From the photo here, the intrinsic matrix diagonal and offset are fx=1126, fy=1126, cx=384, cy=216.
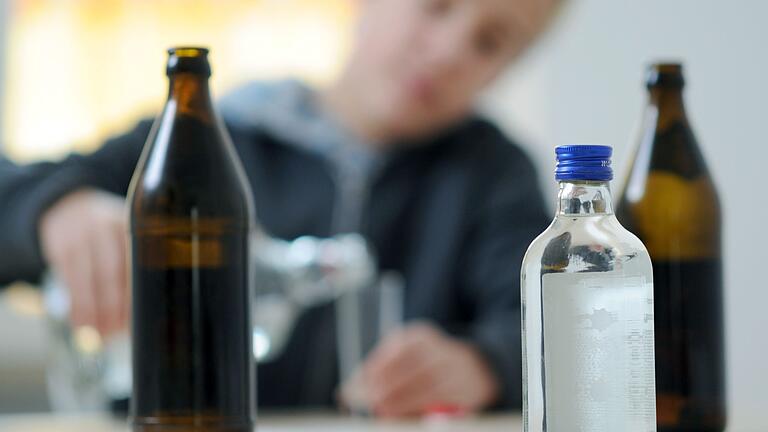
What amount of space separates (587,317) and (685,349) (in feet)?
0.68

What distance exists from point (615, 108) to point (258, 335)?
1.62 metres

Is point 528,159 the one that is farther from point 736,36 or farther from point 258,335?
point 258,335

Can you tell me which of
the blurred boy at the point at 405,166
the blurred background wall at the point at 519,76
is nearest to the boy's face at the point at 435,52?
the blurred boy at the point at 405,166

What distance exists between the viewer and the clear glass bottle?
17.5 inches

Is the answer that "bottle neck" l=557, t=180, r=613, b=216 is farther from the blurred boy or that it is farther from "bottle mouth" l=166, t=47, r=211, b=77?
the blurred boy

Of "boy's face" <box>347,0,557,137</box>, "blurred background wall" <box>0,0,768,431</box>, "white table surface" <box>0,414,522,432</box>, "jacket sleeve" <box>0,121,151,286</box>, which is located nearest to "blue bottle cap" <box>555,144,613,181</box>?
"white table surface" <box>0,414,522,432</box>

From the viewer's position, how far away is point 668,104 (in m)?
0.66

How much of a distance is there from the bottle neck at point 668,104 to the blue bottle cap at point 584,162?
0.69 feet

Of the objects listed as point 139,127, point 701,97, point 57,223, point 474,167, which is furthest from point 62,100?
point 57,223

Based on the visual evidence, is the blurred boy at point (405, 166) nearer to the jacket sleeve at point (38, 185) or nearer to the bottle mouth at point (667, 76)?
the jacket sleeve at point (38, 185)

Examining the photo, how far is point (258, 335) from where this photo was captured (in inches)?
39.4

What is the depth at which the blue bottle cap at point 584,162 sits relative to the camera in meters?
0.46

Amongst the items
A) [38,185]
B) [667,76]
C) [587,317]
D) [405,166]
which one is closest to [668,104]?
[667,76]

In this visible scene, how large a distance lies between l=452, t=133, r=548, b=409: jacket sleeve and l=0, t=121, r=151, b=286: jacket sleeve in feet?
1.82
